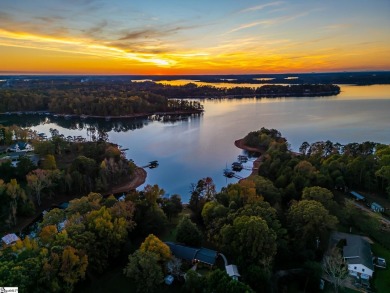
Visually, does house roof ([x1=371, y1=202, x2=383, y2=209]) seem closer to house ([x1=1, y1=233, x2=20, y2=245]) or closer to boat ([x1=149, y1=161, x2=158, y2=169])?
boat ([x1=149, y1=161, x2=158, y2=169])

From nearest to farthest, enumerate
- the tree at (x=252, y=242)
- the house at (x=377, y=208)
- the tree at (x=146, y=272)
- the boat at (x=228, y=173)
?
Result: the tree at (x=146, y=272)
the tree at (x=252, y=242)
the house at (x=377, y=208)
the boat at (x=228, y=173)

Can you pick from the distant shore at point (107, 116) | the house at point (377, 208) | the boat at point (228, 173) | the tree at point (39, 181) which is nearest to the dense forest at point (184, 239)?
the tree at point (39, 181)

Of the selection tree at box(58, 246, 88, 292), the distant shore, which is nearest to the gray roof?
tree at box(58, 246, 88, 292)

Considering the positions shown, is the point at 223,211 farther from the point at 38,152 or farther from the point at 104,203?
the point at 38,152

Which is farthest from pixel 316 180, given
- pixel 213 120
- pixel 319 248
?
pixel 213 120

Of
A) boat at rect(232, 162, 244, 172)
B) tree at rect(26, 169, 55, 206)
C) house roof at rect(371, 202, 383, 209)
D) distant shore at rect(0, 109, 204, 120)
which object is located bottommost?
boat at rect(232, 162, 244, 172)

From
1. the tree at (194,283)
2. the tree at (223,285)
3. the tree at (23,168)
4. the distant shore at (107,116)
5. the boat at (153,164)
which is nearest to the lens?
the tree at (223,285)

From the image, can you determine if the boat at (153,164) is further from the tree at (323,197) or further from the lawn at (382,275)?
the lawn at (382,275)
